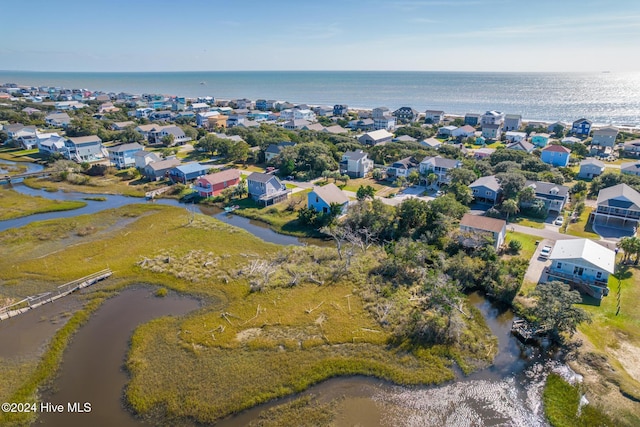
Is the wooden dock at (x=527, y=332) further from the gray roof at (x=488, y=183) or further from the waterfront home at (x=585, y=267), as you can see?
the gray roof at (x=488, y=183)

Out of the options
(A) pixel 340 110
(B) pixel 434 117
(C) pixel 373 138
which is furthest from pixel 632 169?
(A) pixel 340 110

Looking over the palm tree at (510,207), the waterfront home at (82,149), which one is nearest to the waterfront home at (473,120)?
the palm tree at (510,207)

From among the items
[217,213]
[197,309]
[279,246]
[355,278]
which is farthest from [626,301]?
[217,213]

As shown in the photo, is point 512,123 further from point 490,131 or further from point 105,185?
point 105,185

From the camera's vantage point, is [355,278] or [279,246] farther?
[279,246]

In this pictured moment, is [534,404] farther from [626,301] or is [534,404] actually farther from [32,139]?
[32,139]

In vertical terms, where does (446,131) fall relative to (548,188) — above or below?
above

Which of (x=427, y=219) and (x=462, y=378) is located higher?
(x=427, y=219)
